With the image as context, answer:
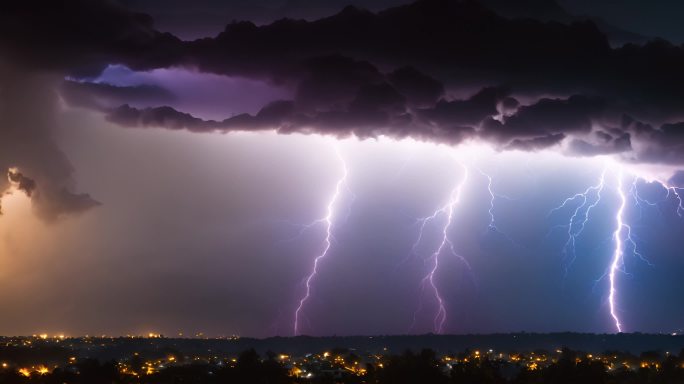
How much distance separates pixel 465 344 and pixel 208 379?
412 ft

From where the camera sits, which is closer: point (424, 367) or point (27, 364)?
point (424, 367)

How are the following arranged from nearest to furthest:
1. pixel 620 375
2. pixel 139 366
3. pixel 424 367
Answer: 1. pixel 424 367
2. pixel 620 375
3. pixel 139 366

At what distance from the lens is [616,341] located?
571 ft

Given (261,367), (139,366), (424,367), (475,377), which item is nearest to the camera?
(475,377)

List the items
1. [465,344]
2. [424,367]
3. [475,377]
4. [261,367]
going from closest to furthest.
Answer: [475,377]
[424,367]
[261,367]
[465,344]

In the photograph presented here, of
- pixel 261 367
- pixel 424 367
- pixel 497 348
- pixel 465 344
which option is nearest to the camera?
pixel 424 367

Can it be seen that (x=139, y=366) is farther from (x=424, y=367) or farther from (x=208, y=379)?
(x=424, y=367)

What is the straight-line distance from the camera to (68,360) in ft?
316

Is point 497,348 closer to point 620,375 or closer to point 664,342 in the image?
point 664,342

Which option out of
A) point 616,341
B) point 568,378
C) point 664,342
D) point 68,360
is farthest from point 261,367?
point 664,342

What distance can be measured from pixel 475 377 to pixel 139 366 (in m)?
45.6

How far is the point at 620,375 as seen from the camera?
61.8 meters

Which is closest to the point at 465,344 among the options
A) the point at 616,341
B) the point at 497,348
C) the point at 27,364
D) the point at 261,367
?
the point at 497,348

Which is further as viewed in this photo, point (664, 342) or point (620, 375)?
point (664, 342)
